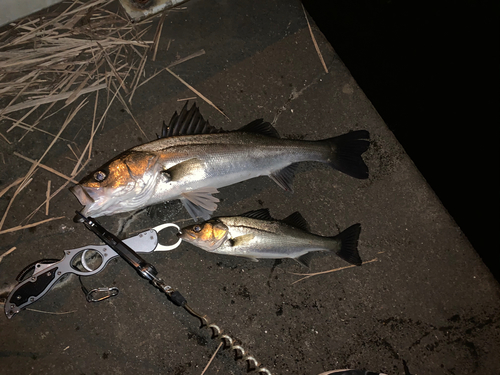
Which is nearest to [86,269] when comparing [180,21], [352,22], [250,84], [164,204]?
[164,204]

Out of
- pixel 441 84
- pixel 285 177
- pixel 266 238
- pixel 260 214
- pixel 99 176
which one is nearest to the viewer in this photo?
pixel 99 176

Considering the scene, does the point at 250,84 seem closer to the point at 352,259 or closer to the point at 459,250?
the point at 352,259

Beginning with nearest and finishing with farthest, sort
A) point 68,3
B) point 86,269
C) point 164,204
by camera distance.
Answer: point 86,269 → point 164,204 → point 68,3

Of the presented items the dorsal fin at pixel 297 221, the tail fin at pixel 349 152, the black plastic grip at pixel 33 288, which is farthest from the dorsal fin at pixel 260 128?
the black plastic grip at pixel 33 288

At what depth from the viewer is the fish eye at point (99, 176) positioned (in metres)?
3.17

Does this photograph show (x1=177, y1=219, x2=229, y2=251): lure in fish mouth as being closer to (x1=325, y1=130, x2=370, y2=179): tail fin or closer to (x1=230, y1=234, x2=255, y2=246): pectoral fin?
(x1=230, y1=234, x2=255, y2=246): pectoral fin

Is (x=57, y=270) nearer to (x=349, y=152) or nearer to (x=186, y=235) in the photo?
(x=186, y=235)

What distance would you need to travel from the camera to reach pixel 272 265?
3.82 metres

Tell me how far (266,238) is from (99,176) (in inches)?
71.4

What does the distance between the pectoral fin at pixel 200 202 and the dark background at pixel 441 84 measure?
2348 mm

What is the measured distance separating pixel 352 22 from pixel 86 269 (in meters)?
4.04

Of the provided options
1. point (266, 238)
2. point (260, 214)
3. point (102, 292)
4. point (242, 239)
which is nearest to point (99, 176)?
point (102, 292)

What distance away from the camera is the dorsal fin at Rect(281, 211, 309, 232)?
3684 mm

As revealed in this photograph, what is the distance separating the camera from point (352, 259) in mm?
3668
